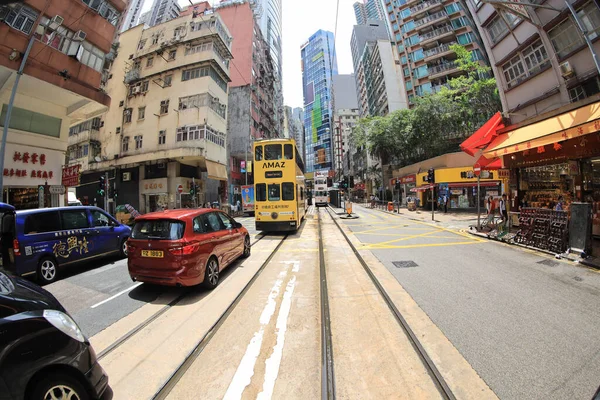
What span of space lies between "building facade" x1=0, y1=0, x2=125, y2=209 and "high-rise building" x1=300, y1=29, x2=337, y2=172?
9617 cm

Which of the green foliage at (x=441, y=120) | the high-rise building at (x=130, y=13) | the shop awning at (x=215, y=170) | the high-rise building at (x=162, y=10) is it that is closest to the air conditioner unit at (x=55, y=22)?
the shop awning at (x=215, y=170)

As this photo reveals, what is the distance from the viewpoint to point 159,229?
503 centimetres

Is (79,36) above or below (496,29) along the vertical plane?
below

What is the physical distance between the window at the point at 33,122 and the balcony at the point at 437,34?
159ft

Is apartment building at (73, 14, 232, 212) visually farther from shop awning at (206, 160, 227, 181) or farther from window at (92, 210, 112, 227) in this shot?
window at (92, 210, 112, 227)

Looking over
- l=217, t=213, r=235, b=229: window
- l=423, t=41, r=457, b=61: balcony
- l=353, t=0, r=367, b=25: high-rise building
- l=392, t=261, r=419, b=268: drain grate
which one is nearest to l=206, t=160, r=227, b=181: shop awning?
l=217, t=213, r=235, b=229: window

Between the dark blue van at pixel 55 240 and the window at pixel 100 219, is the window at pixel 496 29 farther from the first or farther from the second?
the dark blue van at pixel 55 240

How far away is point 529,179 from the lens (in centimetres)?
1176

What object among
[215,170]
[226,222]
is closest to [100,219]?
[226,222]

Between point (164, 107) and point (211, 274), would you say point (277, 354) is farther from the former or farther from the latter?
point (164, 107)

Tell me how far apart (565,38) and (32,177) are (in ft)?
87.2

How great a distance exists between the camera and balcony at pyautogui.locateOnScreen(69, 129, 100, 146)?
91.9 ft

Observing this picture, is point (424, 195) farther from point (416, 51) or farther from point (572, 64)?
point (416, 51)

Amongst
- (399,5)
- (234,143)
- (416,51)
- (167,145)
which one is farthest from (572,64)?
(399,5)
